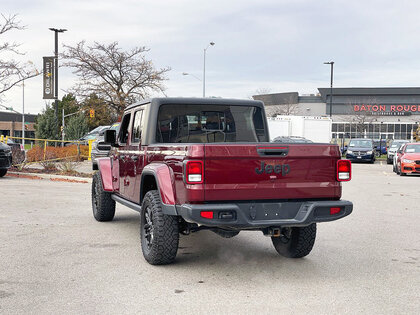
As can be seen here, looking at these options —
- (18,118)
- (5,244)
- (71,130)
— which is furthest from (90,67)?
(18,118)

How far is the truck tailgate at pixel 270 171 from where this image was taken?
514 cm

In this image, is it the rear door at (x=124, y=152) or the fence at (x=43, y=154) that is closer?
the rear door at (x=124, y=152)

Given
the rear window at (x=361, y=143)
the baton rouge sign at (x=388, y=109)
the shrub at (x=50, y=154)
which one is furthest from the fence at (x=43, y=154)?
the baton rouge sign at (x=388, y=109)

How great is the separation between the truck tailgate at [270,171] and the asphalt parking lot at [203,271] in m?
0.90

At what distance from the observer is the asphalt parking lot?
4.54 m

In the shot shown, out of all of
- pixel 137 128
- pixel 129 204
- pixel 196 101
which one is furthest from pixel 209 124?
pixel 129 204

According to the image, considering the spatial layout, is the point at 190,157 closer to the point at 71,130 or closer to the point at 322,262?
the point at 322,262

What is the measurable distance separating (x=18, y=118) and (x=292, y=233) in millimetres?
120541

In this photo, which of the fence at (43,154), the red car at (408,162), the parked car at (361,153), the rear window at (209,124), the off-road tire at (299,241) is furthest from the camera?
the parked car at (361,153)

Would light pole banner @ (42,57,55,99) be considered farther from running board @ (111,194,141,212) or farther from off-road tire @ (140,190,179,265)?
off-road tire @ (140,190,179,265)

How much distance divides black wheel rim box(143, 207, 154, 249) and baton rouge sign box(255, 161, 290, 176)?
1.40 m

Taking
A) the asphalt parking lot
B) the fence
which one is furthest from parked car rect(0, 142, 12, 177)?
the asphalt parking lot

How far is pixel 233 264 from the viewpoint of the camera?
603cm

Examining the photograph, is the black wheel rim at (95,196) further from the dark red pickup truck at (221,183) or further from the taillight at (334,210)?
the taillight at (334,210)
